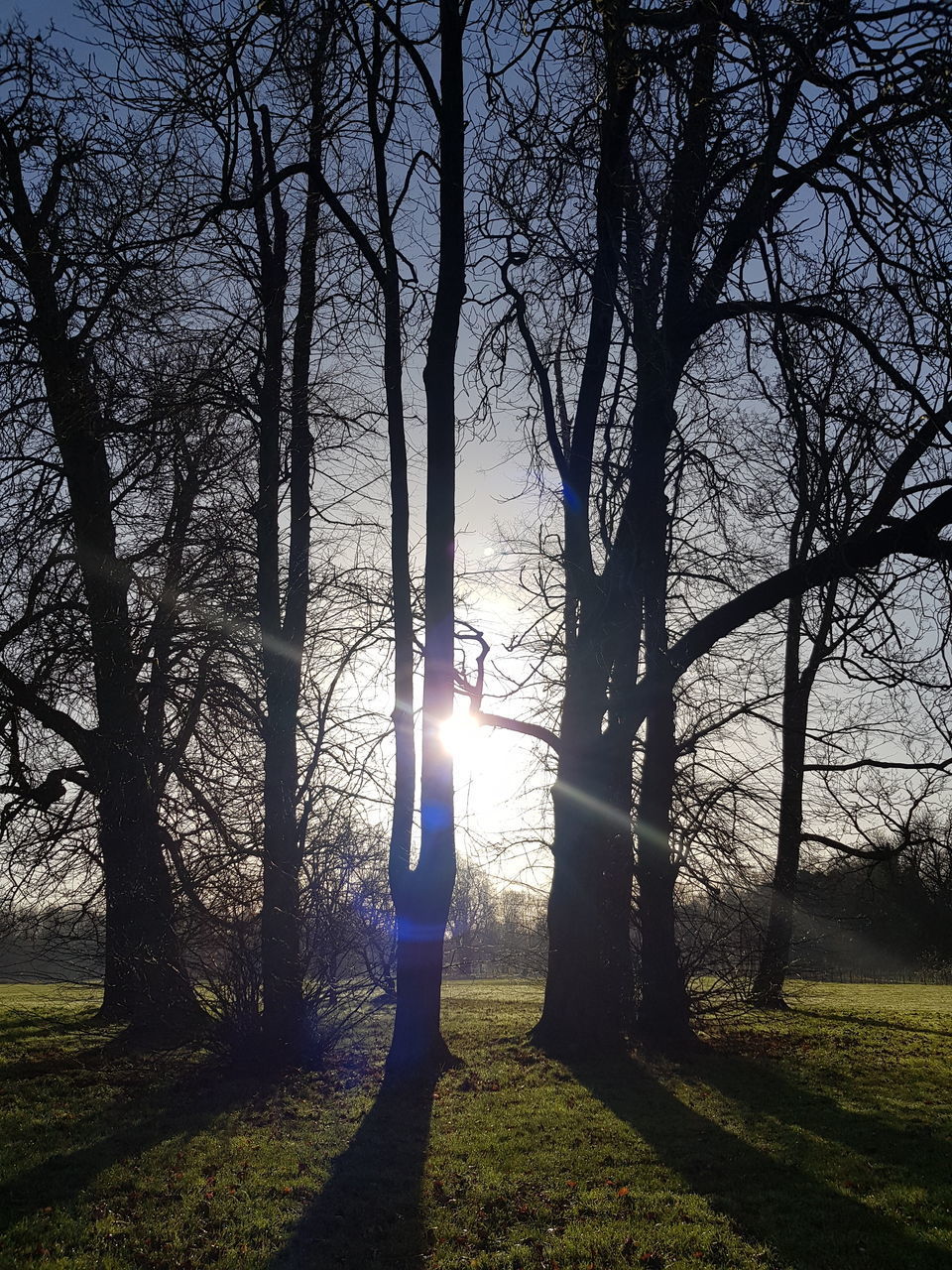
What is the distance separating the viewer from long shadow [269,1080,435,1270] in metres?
5.02

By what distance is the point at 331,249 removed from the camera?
36.3 ft

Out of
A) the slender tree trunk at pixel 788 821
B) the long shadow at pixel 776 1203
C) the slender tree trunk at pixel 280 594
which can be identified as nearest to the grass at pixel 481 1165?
the long shadow at pixel 776 1203

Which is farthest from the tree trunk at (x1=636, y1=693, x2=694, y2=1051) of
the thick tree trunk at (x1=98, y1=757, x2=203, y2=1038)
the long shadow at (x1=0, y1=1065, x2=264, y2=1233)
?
the thick tree trunk at (x1=98, y1=757, x2=203, y2=1038)

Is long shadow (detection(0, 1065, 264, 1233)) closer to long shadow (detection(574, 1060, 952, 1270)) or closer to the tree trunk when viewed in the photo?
long shadow (detection(574, 1060, 952, 1270))

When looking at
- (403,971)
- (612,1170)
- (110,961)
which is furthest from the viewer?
(110,961)

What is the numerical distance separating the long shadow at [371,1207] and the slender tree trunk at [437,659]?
1.52 m

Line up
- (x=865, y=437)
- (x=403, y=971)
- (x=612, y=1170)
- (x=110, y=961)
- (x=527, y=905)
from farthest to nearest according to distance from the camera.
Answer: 1. (x=527, y=905)
2. (x=110, y=961)
3. (x=403, y=971)
4. (x=612, y=1170)
5. (x=865, y=437)

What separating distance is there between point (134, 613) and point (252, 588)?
1.41 metres

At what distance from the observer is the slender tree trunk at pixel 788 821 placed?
14320 mm

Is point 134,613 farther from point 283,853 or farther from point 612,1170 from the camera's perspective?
point 612,1170

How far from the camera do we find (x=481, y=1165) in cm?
659

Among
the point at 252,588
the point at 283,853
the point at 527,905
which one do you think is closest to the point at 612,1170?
the point at 283,853

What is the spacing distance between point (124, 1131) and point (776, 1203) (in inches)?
188

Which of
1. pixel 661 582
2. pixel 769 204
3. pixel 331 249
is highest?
pixel 331 249
